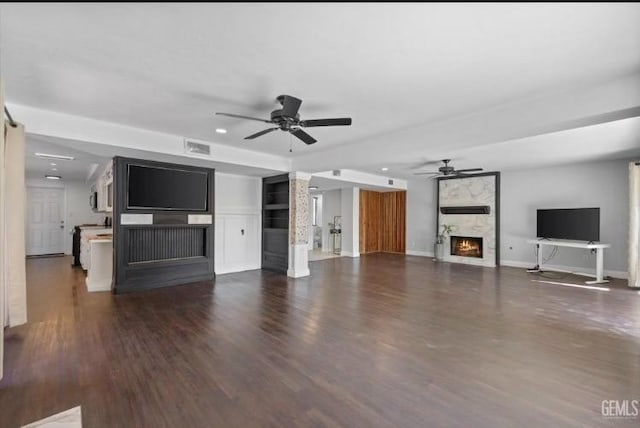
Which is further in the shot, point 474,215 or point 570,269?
point 474,215

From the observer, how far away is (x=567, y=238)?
6797 mm

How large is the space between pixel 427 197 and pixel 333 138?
6.25 m

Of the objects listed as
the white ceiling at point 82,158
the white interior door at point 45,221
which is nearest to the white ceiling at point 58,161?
the white ceiling at point 82,158

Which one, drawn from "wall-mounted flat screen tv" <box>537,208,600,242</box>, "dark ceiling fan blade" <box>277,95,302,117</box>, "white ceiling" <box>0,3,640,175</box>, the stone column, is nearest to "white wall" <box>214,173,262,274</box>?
the stone column

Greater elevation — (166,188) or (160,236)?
(166,188)

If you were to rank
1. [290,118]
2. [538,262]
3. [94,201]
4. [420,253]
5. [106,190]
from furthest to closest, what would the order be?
[420,253]
[94,201]
[538,262]
[106,190]
[290,118]

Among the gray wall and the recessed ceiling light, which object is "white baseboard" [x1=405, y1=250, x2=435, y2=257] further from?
the recessed ceiling light

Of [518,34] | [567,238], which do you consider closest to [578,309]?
[567,238]

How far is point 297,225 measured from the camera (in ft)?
21.4

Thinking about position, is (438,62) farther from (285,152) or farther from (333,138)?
(285,152)

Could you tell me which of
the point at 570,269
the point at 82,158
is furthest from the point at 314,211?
the point at 570,269

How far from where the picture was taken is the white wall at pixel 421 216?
986 centimetres

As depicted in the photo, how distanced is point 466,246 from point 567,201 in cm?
269

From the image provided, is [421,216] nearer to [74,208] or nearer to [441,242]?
[441,242]
